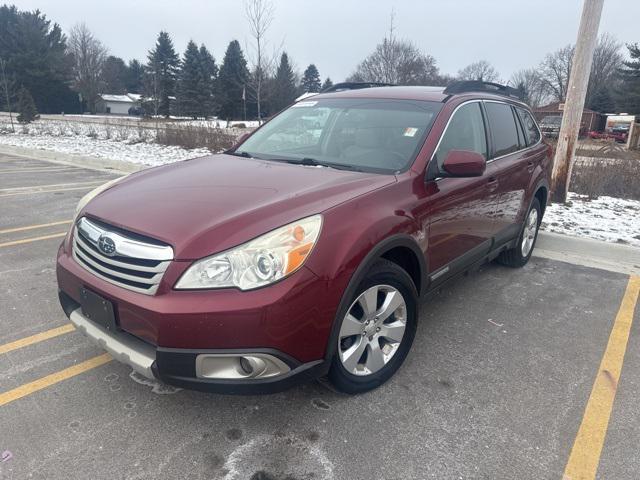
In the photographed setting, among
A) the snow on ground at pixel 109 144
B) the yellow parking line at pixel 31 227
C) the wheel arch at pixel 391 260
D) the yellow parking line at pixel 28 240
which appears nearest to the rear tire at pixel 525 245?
the wheel arch at pixel 391 260

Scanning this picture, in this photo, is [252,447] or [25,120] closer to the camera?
[252,447]

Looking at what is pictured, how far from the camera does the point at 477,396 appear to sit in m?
2.72

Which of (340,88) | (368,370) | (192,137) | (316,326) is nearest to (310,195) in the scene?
(316,326)

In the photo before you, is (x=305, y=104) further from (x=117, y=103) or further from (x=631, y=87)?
(x=117, y=103)

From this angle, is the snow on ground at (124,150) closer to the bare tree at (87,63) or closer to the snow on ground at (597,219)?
the snow on ground at (597,219)

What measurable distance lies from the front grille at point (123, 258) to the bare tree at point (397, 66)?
22.4 metres

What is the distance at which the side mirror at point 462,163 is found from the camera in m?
2.86

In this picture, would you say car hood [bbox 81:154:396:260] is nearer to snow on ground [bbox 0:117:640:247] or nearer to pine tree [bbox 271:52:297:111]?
snow on ground [bbox 0:117:640:247]

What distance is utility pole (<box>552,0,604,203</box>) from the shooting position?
22.1ft

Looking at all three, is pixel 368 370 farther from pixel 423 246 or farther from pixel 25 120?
pixel 25 120

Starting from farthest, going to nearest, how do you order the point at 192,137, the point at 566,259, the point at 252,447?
the point at 192,137 < the point at 566,259 < the point at 252,447

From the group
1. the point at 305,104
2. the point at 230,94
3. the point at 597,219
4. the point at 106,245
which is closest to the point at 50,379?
the point at 106,245

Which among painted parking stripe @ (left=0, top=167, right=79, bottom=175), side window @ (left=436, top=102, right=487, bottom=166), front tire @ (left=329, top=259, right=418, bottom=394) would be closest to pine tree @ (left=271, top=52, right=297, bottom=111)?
painted parking stripe @ (left=0, top=167, right=79, bottom=175)

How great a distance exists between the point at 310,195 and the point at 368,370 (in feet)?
3.47
